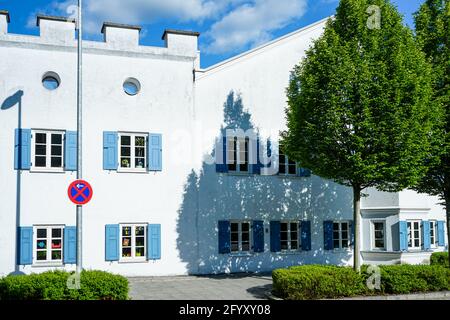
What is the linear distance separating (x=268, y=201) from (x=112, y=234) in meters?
6.39

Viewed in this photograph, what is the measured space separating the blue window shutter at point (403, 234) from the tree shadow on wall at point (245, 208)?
217 cm

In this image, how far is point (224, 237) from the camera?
64.8 feet

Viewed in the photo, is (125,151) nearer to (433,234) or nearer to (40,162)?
(40,162)

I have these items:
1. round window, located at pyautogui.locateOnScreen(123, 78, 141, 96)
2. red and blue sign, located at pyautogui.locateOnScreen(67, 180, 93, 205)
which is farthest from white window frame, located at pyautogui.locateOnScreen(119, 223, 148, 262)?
red and blue sign, located at pyautogui.locateOnScreen(67, 180, 93, 205)

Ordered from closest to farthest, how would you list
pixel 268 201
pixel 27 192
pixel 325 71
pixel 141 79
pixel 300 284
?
pixel 300 284
pixel 325 71
pixel 27 192
pixel 141 79
pixel 268 201

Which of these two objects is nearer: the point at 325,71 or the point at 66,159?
the point at 325,71

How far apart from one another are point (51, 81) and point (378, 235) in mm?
14919

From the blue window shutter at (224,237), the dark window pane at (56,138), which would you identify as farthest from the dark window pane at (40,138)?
the blue window shutter at (224,237)

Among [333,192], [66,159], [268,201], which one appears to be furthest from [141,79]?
[333,192]

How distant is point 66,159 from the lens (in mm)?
18047

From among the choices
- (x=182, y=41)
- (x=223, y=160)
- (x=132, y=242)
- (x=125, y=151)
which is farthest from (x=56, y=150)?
(x=182, y=41)

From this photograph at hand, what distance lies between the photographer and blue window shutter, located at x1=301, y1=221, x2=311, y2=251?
2102cm

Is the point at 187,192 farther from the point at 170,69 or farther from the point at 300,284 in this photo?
the point at 300,284

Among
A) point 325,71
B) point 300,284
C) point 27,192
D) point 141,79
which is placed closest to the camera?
point 300,284
